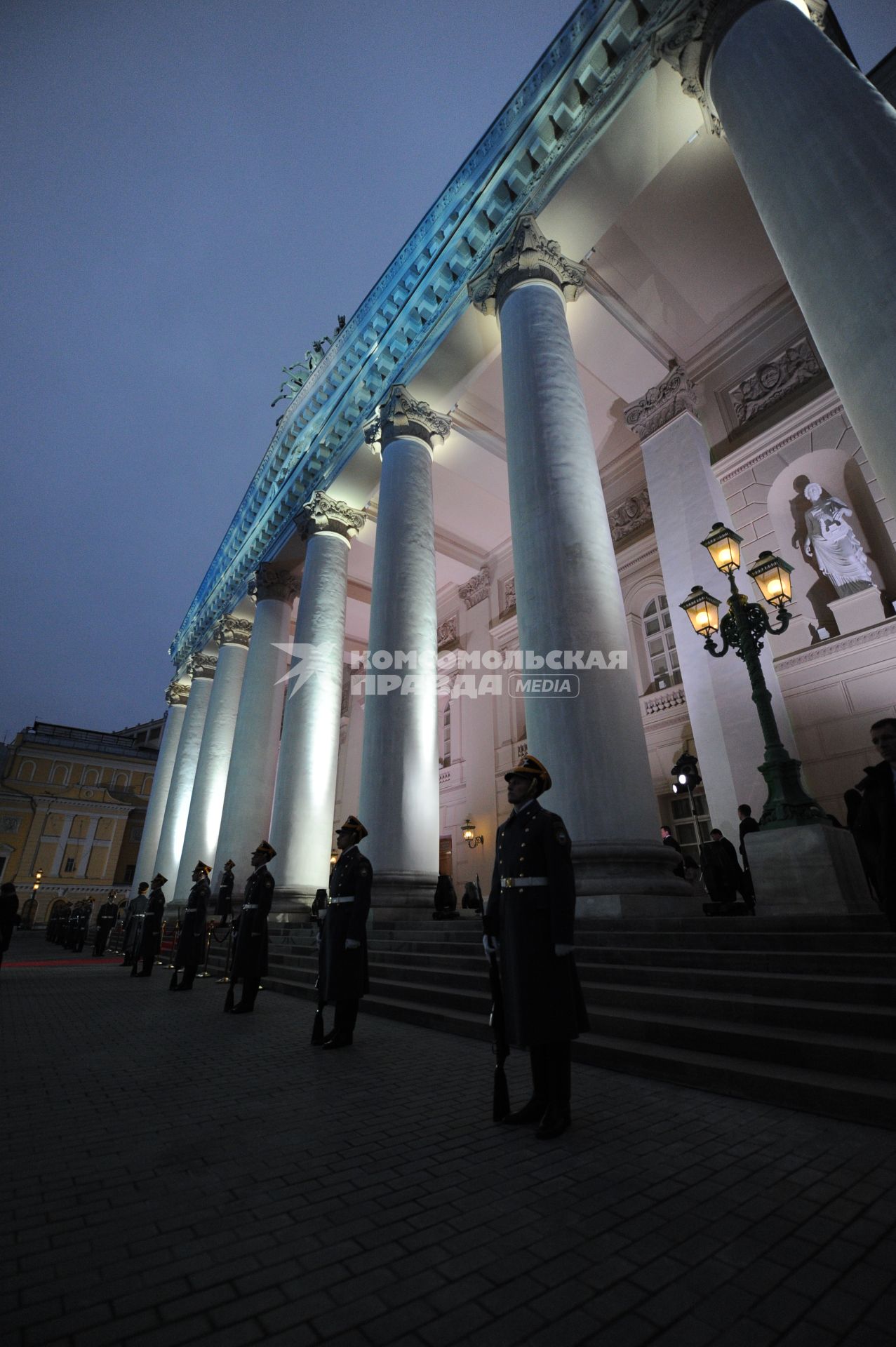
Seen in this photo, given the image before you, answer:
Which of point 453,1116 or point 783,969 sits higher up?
point 783,969

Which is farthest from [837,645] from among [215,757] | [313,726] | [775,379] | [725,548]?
[215,757]

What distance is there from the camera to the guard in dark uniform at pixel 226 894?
14.2m

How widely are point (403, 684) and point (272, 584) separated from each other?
402 inches

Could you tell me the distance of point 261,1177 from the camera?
2506 millimetres

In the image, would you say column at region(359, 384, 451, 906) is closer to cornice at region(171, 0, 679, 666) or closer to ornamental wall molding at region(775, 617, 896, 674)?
cornice at region(171, 0, 679, 666)

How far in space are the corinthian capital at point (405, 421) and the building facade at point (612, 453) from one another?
0.21ft

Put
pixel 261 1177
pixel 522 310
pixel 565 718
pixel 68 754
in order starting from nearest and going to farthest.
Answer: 1. pixel 261 1177
2. pixel 565 718
3. pixel 522 310
4. pixel 68 754

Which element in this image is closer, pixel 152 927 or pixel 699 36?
pixel 699 36

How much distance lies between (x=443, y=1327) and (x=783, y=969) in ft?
12.3

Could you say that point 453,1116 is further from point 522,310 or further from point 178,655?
point 178,655

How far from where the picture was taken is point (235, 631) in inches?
866

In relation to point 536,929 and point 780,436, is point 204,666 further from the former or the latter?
point 536,929

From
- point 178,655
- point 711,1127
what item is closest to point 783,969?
point 711,1127

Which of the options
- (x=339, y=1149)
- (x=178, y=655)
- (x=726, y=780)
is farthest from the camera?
(x=178, y=655)
